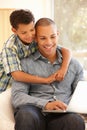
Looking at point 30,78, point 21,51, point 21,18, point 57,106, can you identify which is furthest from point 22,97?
point 21,18

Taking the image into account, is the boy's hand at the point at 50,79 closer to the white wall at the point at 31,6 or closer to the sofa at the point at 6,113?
the sofa at the point at 6,113

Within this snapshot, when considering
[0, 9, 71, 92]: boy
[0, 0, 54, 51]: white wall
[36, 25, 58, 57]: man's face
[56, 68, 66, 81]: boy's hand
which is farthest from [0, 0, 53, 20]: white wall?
[56, 68, 66, 81]: boy's hand

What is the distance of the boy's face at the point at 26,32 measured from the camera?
1.81 meters

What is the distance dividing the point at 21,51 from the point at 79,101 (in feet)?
1.74

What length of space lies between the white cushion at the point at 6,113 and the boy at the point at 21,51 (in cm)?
14

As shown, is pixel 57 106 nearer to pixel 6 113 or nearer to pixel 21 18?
pixel 6 113

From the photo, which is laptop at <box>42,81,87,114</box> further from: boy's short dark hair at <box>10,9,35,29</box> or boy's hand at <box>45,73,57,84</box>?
boy's short dark hair at <box>10,9,35,29</box>

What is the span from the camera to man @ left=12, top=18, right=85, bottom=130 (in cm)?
154

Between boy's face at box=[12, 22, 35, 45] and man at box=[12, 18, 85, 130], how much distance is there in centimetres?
3

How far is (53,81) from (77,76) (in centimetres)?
19

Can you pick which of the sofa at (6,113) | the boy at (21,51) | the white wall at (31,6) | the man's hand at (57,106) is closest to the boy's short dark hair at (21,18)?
the boy at (21,51)

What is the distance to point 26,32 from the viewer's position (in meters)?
1.83

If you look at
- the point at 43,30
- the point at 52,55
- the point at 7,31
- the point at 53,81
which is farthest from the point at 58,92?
the point at 7,31

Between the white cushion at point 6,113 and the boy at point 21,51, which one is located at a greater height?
the boy at point 21,51
